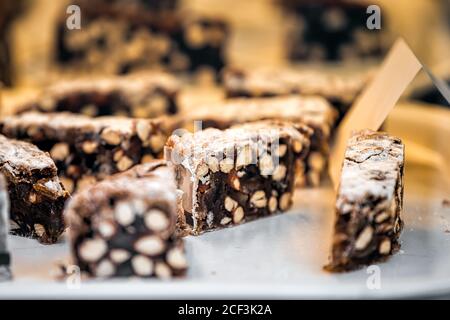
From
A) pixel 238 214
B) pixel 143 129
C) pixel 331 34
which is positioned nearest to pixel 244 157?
pixel 238 214

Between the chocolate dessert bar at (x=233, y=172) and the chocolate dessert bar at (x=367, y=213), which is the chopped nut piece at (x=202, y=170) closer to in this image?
the chocolate dessert bar at (x=233, y=172)

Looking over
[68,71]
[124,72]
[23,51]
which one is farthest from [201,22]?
[23,51]

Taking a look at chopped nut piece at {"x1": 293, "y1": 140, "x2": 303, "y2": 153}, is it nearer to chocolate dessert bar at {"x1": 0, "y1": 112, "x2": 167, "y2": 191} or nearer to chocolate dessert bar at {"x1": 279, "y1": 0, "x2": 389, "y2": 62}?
chocolate dessert bar at {"x1": 0, "y1": 112, "x2": 167, "y2": 191}

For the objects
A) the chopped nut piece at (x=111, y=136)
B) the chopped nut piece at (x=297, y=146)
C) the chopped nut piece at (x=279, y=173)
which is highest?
the chopped nut piece at (x=111, y=136)

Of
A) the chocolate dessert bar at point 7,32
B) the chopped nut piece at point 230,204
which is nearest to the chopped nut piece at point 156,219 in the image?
the chopped nut piece at point 230,204

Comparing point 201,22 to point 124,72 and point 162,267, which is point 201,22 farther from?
point 162,267

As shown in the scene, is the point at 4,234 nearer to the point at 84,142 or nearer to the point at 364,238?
the point at 84,142
